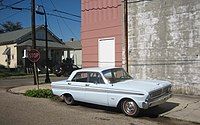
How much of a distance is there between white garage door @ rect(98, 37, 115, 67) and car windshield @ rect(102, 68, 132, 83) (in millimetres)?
5113

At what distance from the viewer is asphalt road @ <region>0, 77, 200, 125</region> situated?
29.6 ft

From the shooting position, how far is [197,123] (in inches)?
354

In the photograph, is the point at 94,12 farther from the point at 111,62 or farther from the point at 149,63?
the point at 149,63

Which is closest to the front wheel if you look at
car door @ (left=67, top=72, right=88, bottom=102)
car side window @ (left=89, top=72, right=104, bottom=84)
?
car side window @ (left=89, top=72, right=104, bottom=84)

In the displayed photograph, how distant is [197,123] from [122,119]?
2152mm

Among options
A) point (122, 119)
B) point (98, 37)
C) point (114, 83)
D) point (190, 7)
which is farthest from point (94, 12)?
point (122, 119)

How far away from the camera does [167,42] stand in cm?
1461

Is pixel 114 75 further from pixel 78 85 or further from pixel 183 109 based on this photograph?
pixel 183 109

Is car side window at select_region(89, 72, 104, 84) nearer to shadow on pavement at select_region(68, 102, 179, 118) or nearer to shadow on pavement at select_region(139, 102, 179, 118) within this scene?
shadow on pavement at select_region(68, 102, 179, 118)

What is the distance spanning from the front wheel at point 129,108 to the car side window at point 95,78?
1.24 m

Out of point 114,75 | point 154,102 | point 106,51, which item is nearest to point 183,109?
point 154,102

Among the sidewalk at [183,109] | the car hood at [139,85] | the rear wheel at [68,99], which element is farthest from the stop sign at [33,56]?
the sidewalk at [183,109]

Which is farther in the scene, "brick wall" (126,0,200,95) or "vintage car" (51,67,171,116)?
"brick wall" (126,0,200,95)

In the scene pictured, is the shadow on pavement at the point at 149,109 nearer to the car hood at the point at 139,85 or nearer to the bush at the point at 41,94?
the car hood at the point at 139,85
